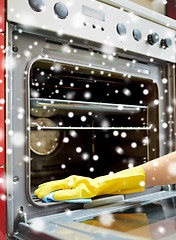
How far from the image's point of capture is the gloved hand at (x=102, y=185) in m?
1.18

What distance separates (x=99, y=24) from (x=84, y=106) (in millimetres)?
387

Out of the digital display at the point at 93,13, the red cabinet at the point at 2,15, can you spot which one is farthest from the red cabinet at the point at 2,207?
the digital display at the point at 93,13

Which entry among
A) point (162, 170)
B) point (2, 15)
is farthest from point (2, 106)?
point (162, 170)

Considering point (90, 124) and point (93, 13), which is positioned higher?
point (93, 13)

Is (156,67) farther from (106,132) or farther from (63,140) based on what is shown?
(63,140)

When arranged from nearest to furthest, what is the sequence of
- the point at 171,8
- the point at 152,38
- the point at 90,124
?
the point at 152,38 < the point at 90,124 < the point at 171,8

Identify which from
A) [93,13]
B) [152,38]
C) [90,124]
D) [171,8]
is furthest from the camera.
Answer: [171,8]

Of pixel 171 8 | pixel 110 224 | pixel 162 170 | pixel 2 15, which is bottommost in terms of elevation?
pixel 110 224

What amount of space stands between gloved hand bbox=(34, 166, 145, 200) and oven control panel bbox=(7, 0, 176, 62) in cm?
61

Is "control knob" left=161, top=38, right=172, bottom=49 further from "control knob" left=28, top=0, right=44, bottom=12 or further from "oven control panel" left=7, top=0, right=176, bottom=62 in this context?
"control knob" left=28, top=0, right=44, bottom=12

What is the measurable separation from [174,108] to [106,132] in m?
0.45

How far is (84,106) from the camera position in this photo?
1.30 m

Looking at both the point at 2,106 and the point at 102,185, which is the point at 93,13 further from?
the point at 102,185

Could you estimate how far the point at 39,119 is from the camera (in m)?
1.61
